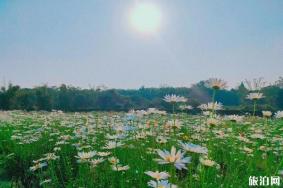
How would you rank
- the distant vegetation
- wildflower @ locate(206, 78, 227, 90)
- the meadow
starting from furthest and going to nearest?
the distant vegetation
wildflower @ locate(206, 78, 227, 90)
the meadow

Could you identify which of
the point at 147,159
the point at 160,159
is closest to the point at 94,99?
the point at 147,159

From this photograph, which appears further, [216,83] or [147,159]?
[147,159]

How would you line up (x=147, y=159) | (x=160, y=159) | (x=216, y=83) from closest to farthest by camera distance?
(x=160, y=159)
(x=216, y=83)
(x=147, y=159)

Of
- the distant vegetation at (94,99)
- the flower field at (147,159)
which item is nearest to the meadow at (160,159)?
the flower field at (147,159)

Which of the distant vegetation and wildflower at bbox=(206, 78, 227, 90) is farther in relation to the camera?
the distant vegetation

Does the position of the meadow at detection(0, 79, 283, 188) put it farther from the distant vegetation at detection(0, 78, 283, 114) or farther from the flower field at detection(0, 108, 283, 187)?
the distant vegetation at detection(0, 78, 283, 114)

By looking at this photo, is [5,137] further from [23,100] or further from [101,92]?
[101,92]

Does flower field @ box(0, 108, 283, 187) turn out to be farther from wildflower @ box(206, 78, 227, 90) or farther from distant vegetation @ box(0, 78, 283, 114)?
distant vegetation @ box(0, 78, 283, 114)

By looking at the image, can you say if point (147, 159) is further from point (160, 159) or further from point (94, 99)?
point (94, 99)

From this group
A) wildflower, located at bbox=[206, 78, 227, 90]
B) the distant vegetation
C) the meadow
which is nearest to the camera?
the meadow

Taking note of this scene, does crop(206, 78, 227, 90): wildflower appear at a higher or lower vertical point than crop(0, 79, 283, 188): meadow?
higher

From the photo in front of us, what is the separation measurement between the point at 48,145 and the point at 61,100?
148 ft

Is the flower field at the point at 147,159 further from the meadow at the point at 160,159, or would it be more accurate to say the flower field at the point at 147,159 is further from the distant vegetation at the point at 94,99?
the distant vegetation at the point at 94,99

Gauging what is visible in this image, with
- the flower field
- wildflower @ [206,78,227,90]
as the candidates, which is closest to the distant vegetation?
the flower field
